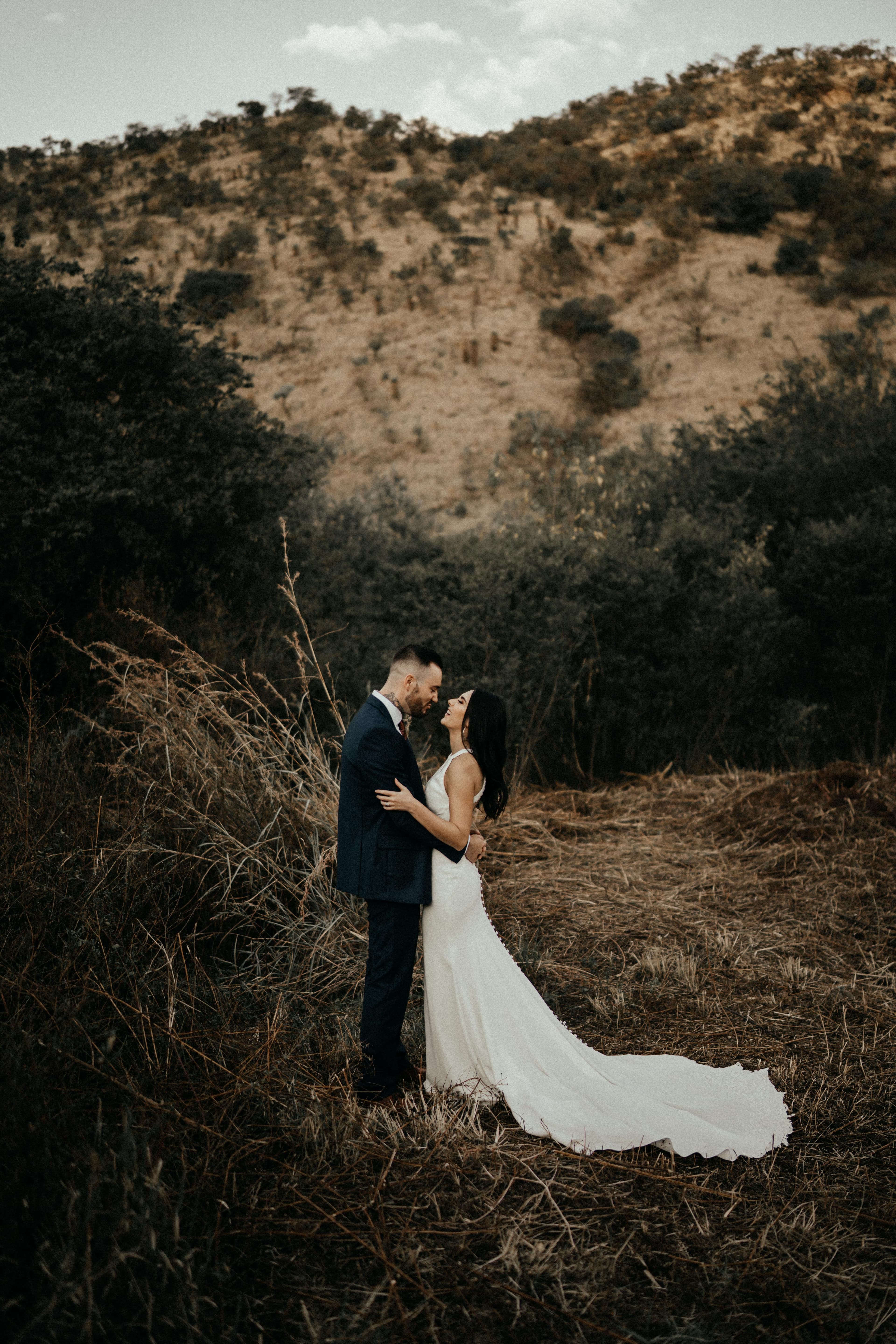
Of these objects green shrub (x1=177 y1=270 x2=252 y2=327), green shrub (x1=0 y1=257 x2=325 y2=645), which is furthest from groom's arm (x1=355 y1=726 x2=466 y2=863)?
green shrub (x1=177 y1=270 x2=252 y2=327)

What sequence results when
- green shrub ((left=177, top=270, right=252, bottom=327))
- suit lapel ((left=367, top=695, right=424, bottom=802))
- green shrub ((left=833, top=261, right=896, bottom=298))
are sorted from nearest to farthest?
suit lapel ((left=367, top=695, right=424, bottom=802)), green shrub ((left=833, top=261, right=896, bottom=298)), green shrub ((left=177, top=270, right=252, bottom=327))

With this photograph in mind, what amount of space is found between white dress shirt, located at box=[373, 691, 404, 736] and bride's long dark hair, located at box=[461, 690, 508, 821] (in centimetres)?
24

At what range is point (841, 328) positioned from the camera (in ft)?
71.8

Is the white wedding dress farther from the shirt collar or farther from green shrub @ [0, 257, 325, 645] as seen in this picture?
green shrub @ [0, 257, 325, 645]

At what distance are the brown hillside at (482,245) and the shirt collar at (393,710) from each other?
51.9ft

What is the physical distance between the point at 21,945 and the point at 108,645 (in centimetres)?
164

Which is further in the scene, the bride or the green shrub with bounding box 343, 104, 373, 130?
the green shrub with bounding box 343, 104, 373, 130

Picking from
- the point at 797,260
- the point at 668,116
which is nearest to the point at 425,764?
the point at 797,260

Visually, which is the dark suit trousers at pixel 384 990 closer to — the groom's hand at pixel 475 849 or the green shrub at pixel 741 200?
the groom's hand at pixel 475 849

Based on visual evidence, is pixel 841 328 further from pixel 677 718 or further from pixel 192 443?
pixel 192 443

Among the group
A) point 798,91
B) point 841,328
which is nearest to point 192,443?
point 841,328

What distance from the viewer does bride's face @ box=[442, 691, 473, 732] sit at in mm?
3125

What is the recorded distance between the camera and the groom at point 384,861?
9.64 feet

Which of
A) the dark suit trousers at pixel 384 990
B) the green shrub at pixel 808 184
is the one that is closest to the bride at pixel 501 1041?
the dark suit trousers at pixel 384 990
